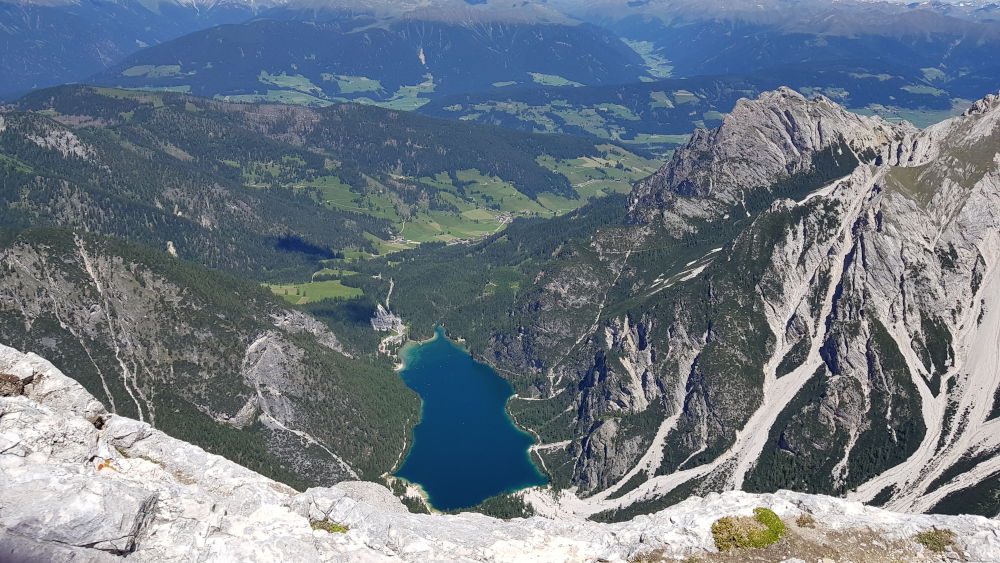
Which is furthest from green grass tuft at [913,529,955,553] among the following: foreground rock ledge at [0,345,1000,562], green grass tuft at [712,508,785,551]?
green grass tuft at [712,508,785,551]

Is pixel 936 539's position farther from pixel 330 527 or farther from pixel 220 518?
pixel 220 518

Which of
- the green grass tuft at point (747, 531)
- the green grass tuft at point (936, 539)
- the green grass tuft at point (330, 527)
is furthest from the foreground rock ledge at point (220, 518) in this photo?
the green grass tuft at point (747, 531)

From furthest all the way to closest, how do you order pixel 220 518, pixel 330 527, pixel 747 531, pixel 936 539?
pixel 936 539 → pixel 747 531 → pixel 330 527 → pixel 220 518

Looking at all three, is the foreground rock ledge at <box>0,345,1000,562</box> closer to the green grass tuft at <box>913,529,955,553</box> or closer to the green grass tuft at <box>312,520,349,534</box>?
the green grass tuft at <box>312,520,349,534</box>

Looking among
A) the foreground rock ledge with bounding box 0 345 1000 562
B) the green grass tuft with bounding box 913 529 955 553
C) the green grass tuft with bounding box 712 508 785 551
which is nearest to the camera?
the foreground rock ledge with bounding box 0 345 1000 562

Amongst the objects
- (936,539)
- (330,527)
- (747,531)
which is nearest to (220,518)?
(330,527)

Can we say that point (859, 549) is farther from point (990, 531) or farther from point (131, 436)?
point (131, 436)

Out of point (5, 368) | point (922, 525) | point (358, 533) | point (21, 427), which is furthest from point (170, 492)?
point (922, 525)

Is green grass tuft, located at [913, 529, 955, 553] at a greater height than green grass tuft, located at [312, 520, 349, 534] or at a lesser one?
lesser

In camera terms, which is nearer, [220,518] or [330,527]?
[220,518]

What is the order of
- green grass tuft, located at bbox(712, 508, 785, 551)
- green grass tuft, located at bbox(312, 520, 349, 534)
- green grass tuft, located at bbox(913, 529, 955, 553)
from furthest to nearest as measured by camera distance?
green grass tuft, located at bbox(913, 529, 955, 553) < green grass tuft, located at bbox(712, 508, 785, 551) < green grass tuft, located at bbox(312, 520, 349, 534)
